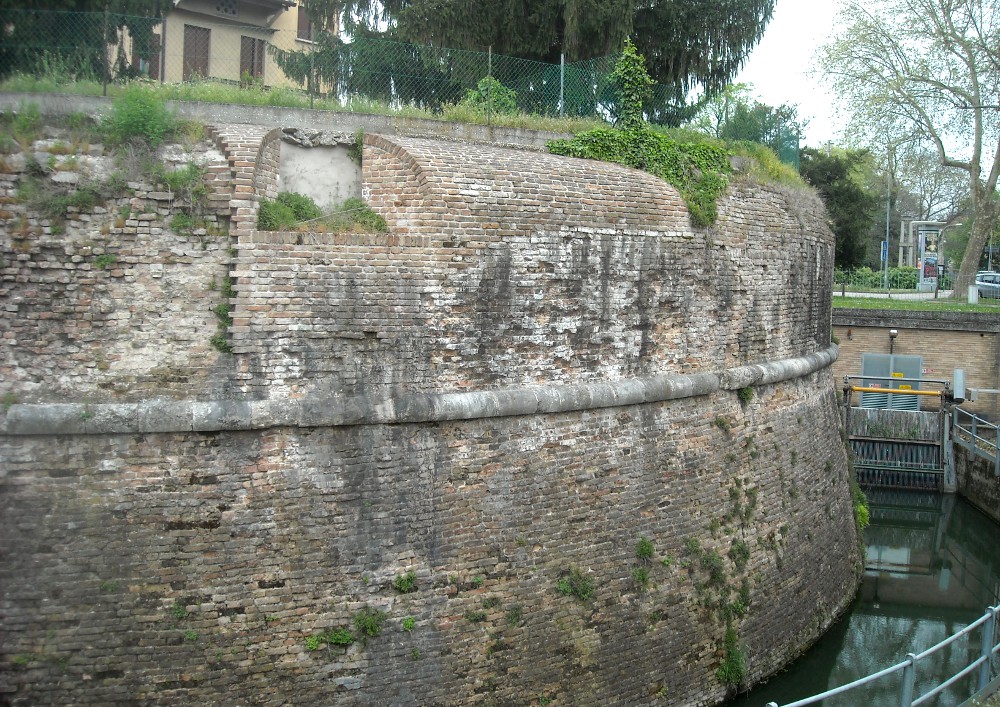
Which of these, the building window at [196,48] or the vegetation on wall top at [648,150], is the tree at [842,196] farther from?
the building window at [196,48]

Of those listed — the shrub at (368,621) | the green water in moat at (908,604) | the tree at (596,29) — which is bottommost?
the green water in moat at (908,604)

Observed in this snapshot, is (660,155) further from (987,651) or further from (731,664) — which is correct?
(987,651)

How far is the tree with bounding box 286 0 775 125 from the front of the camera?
12.7 metres

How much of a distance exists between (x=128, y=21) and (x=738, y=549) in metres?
7.92

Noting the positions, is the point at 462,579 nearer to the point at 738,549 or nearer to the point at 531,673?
the point at 531,673

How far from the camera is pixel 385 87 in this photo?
9.75m

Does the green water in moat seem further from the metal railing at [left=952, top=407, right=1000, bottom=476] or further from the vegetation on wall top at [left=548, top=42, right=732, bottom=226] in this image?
the vegetation on wall top at [left=548, top=42, right=732, bottom=226]

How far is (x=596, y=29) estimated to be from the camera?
1280cm

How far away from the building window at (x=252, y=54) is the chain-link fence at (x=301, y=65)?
0.02m

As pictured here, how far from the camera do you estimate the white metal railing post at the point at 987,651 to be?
8.12 meters

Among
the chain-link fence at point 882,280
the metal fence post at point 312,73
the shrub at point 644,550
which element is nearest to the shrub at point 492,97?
the metal fence post at point 312,73

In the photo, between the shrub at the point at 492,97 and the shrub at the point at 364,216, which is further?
the shrub at the point at 492,97

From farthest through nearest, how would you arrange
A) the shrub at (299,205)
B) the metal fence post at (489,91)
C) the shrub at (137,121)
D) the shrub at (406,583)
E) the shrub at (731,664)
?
1. the metal fence post at (489,91)
2. the shrub at (731,664)
3. the shrub at (299,205)
4. the shrub at (406,583)
5. the shrub at (137,121)

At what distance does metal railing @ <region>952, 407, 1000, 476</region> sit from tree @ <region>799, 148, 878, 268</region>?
11.1m
